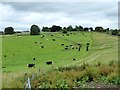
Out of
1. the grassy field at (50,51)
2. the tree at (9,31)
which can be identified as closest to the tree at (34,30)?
the grassy field at (50,51)

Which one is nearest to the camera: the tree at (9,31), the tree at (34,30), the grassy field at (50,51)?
the grassy field at (50,51)

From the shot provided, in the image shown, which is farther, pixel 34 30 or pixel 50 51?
pixel 34 30

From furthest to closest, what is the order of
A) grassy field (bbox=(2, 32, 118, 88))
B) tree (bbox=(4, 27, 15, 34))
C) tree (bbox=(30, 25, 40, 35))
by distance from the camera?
tree (bbox=(4, 27, 15, 34)) < tree (bbox=(30, 25, 40, 35)) < grassy field (bbox=(2, 32, 118, 88))

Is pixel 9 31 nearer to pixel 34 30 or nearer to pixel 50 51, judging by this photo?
pixel 34 30

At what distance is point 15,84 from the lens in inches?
543

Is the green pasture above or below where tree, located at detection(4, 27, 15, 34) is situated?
below

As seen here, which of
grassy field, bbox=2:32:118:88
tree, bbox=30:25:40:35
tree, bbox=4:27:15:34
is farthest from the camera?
tree, bbox=4:27:15:34

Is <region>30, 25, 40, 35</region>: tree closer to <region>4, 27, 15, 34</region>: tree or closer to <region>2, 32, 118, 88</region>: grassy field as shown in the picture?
<region>2, 32, 118, 88</region>: grassy field

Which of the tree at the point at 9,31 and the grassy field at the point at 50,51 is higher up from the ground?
the tree at the point at 9,31

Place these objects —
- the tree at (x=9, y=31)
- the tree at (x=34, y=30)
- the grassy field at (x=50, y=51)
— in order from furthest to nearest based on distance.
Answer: the tree at (x=9, y=31), the tree at (x=34, y=30), the grassy field at (x=50, y=51)

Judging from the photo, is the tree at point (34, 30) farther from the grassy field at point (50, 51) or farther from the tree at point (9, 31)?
the tree at point (9, 31)

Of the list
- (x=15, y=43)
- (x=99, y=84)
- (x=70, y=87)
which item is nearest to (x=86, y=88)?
(x=70, y=87)

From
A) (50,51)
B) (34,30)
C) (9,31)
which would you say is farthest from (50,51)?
(9,31)

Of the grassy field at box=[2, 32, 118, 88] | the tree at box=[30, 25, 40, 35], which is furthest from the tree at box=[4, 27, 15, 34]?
the grassy field at box=[2, 32, 118, 88]
